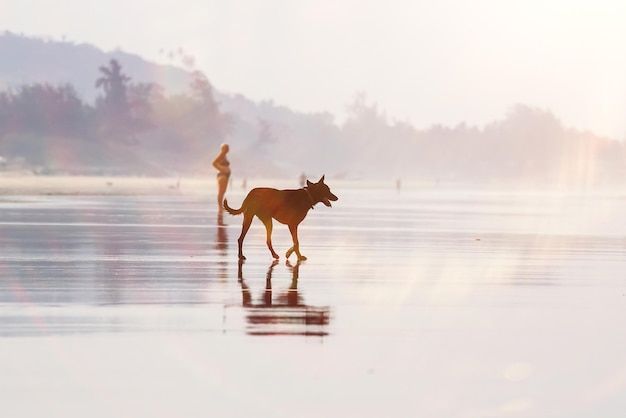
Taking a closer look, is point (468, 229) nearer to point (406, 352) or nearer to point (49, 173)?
point (406, 352)

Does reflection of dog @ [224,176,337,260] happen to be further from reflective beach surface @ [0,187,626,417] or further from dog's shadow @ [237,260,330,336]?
dog's shadow @ [237,260,330,336]

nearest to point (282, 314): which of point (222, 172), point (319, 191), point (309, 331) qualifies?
point (309, 331)

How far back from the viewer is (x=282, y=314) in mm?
11984

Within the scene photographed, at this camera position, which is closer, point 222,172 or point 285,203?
point 285,203

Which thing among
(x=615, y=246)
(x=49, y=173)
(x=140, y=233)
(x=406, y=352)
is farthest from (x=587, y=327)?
(x=49, y=173)

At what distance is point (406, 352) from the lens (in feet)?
32.5

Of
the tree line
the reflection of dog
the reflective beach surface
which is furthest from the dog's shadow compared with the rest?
the tree line

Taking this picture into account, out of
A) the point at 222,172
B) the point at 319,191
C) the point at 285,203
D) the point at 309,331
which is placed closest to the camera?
the point at 309,331

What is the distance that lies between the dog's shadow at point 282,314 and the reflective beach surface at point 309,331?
2 cm

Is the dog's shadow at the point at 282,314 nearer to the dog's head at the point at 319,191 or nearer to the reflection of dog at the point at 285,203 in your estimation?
the reflection of dog at the point at 285,203

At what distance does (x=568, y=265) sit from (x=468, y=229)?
35.5ft

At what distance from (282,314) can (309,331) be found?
109 cm

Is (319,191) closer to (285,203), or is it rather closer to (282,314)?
(285,203)

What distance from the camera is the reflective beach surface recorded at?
8.12 metres
